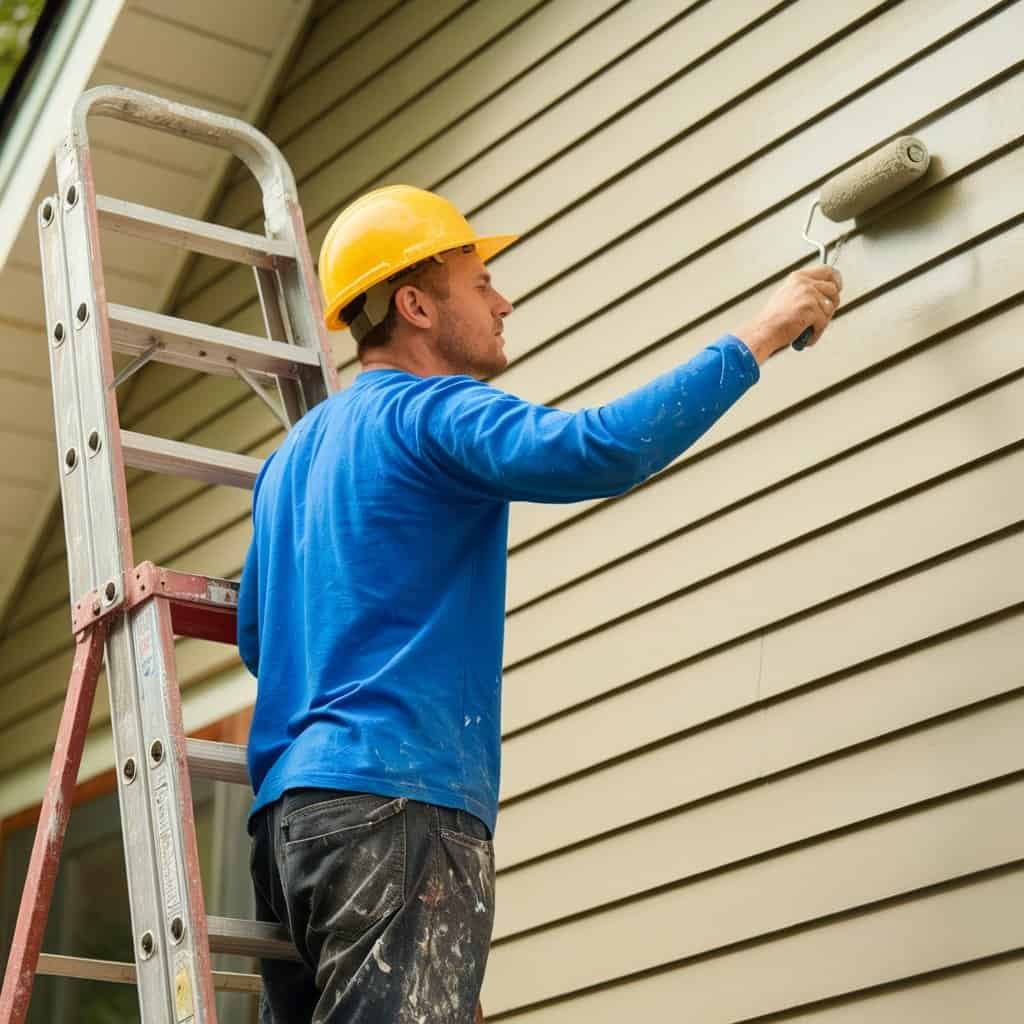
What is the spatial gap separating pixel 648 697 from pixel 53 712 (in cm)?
279

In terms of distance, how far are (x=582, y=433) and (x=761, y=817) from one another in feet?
3.93

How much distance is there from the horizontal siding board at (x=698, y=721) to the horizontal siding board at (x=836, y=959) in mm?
194

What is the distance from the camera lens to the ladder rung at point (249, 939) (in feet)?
9.00

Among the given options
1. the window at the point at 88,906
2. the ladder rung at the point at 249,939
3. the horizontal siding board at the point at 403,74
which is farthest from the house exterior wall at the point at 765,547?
the window at the point at 88,906

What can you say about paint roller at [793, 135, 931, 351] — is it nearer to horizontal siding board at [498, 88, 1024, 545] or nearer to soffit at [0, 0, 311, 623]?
horizontal siding board at [498, 88, 1024, 545]

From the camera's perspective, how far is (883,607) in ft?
10.7

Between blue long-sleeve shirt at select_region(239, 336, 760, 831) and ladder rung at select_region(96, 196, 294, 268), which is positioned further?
ladder rung at select_region(96, 196, 294, 268)

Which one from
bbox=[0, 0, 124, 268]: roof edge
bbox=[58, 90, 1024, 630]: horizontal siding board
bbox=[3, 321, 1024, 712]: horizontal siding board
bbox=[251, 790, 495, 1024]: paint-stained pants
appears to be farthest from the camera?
bbox=[0, 0, 124, 268]: roof edge

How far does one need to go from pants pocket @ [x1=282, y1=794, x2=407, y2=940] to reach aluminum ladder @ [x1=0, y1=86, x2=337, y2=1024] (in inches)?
8.4

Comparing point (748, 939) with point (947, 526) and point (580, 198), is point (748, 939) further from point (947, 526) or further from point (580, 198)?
point (580, 198)

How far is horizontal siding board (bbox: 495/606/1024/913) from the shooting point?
310 centimetres

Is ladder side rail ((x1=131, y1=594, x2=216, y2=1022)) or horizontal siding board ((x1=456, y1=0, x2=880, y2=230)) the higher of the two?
horizontal siding board ((x1=456, y1=0, x2=880, y2=230))

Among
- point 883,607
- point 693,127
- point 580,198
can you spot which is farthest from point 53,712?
point 883,607

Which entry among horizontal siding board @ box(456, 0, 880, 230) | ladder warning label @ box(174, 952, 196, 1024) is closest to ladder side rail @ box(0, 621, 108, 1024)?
ladder warning label @ box(174, 952, 196, 1024)
